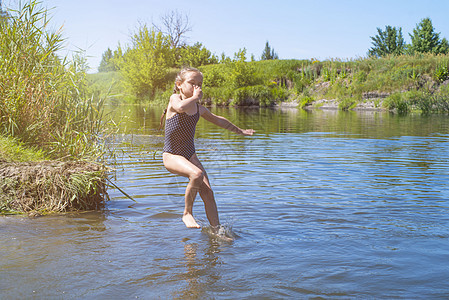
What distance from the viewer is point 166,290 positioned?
138 inches

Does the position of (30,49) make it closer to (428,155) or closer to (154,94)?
(428,155)

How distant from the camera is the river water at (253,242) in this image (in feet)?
11.8

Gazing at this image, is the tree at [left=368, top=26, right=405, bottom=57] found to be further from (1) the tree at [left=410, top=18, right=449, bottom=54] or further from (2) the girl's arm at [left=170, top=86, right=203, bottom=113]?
(2) the girl's arm at [left=170, top=86, right=203, bottom=113]

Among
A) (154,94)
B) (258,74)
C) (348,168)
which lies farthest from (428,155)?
(154,94)

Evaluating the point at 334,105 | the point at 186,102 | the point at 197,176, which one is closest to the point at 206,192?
the point at 197,176

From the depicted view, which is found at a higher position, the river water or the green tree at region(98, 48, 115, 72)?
the green tree at region(98, 48, 115, 72)

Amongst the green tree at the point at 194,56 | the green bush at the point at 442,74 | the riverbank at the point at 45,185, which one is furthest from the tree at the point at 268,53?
the riverbank at the point at 45,185

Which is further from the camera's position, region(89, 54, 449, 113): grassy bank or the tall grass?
region(89, 54, 449, 113): grassy bank

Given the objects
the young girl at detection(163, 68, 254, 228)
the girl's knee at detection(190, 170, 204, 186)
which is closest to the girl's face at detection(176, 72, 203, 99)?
the young girl at detection(163, 68, 254, 228)

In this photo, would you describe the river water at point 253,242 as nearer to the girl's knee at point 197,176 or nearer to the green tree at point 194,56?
the girl's knee at point 197,176

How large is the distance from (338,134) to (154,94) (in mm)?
36763

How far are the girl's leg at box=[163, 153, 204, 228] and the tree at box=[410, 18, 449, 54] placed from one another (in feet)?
180

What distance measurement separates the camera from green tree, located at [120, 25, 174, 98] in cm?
4938

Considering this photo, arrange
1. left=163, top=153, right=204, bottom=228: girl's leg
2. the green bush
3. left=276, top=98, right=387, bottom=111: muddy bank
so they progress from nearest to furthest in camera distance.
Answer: left=163, top=153, right=204, bottom=228: girl's leg < the green bush < left=276, top=98, right=387, bottom=111: muddy bank
